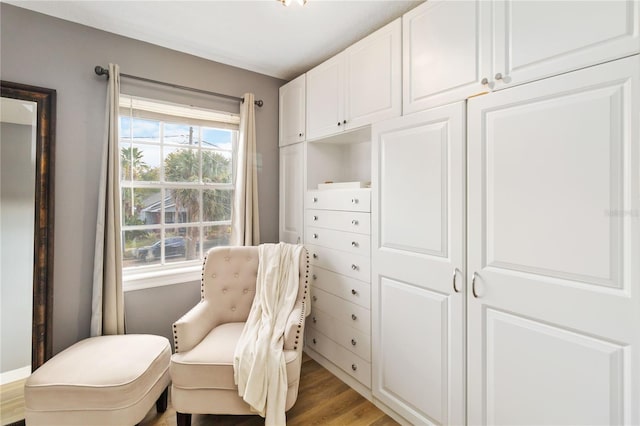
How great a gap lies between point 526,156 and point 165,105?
2.49 m

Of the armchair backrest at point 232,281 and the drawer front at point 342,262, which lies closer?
the drawer front at point 342,262

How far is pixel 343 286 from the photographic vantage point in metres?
2.27

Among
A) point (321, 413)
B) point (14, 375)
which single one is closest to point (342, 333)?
point (321, 413)

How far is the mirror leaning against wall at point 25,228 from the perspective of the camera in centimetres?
181

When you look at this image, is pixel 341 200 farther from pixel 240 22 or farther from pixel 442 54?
pixel 240 22

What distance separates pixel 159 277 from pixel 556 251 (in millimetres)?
2532

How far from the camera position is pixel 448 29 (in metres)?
1.56

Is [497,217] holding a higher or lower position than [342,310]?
higher

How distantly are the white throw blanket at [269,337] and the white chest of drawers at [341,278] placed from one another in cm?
32

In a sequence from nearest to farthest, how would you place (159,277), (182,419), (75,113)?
1. (182,419)
2. (75,113)
3. (159,277)

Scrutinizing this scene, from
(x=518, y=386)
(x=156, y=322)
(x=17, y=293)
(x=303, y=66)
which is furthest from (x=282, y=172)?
(x=518, y=386)

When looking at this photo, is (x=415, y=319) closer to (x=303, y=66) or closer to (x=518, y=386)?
(x=518, y=386)

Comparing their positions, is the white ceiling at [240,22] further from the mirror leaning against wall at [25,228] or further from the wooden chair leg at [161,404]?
the wooden chair leg at [161,404]

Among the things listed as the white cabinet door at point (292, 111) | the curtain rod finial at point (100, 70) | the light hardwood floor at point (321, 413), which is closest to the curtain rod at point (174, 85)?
the curtain rod finial at point (100, 70)
